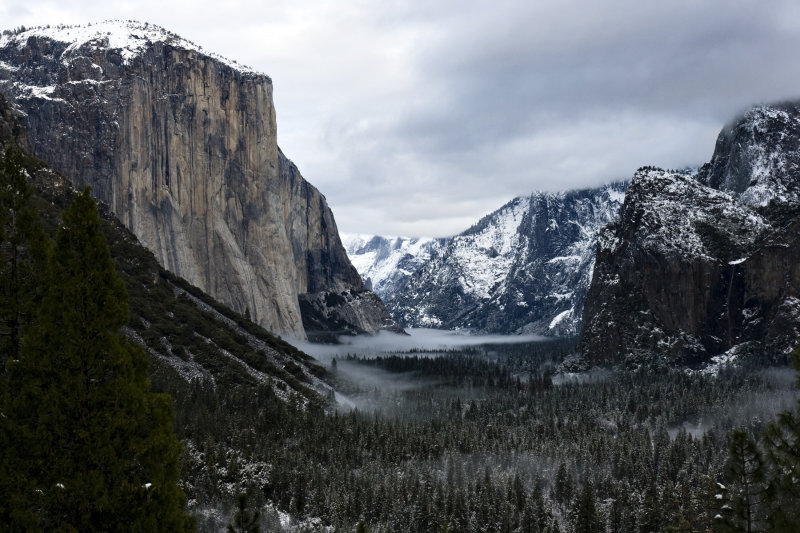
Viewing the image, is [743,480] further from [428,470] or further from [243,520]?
[428,470]

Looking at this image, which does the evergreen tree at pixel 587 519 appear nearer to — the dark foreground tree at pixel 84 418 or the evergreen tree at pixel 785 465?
the evergreen tree at pixel 785 465

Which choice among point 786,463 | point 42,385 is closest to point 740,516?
point 786,463

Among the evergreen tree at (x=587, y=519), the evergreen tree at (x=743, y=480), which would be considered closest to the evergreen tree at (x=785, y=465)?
the evergreen tree at (x=743, y=480)

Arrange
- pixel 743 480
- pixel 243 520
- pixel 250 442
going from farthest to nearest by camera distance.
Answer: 1. pixel 250 442
2. pixel 243 520
3. pixel 743 480

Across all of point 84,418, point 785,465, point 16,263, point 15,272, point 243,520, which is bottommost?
point 243,520

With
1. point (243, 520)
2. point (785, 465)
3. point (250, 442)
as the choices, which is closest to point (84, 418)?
point (243, 520)

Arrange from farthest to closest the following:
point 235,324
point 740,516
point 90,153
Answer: point 90,153 < point 235,324 < point 740,516

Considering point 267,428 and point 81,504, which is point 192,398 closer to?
point 267,428

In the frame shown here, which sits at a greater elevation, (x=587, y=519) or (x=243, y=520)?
(x=243, y=520)
